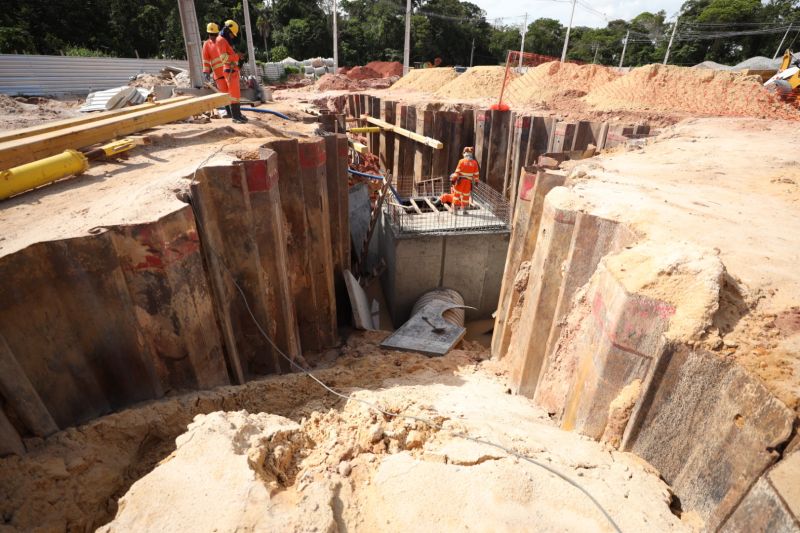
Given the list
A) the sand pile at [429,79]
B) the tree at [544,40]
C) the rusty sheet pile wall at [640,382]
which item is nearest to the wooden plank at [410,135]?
the rusty sheet pile wall at [640,382]

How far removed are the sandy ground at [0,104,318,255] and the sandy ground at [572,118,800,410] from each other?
479 centimetres

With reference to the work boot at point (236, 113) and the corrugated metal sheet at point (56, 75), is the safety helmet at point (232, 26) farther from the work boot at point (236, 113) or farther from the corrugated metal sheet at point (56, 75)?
the corrugated metal sheet at point (56, 75)

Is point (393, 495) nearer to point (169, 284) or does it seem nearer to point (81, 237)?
point (169, 284)

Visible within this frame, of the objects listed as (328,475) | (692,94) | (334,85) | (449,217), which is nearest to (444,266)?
(449,217)

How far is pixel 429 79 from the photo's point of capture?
26.7 metres

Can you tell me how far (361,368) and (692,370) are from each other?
4.47 metres

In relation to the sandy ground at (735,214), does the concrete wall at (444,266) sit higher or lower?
lower

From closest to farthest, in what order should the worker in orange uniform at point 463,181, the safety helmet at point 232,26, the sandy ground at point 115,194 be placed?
the sandy ground at point 115,194 < the safety helmet at point 232,26 < the worker in orange uniform at point 463,181

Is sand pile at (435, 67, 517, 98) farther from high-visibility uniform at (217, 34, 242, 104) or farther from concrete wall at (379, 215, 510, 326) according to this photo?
high-visibility uniform at (217, 34, 242, 104)

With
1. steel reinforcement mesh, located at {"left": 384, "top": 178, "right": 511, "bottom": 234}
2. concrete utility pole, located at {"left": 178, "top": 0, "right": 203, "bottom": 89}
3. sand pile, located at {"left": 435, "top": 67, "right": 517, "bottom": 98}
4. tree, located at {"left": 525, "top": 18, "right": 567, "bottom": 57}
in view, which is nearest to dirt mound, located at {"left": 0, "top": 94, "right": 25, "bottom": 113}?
concrete utility pole, located at {"left": 178, "top": 0, "right": 203, "bottom": 89}

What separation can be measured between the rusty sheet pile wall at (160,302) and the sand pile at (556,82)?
44.6 feet

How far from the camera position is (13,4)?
96.5ft

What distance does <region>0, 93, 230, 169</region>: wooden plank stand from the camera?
521cm

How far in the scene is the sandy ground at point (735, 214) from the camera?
9.13ft
